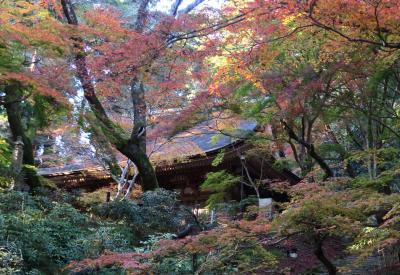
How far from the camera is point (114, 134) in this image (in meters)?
9.11

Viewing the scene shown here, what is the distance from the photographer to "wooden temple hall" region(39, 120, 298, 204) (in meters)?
10.1

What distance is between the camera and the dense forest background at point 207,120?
4.50m

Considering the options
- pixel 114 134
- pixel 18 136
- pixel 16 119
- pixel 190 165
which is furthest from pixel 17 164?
pixel 190 165

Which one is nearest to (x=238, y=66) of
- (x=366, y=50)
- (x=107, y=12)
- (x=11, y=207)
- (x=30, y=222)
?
(x=366, y=50)

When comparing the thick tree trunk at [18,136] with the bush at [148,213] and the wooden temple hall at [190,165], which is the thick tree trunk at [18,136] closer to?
the wooden temple hall at [190,165]

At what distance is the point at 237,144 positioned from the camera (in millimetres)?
10156

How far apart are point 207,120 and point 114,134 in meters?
2.00

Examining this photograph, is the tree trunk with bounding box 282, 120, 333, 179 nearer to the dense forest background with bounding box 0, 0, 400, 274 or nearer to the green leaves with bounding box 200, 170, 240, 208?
the dense forest background with bounding box 0, 0, 400, 274

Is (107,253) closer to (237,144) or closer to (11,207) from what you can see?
(11,207)

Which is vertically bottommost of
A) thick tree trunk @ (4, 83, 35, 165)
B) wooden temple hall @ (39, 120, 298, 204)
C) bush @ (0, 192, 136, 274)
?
bush @ (0, 192, 136, 274)

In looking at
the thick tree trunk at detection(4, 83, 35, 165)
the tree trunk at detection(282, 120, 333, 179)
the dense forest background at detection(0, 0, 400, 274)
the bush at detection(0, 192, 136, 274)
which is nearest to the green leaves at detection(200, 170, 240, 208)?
the dense forest background at detection(0, 0, 400, 274)

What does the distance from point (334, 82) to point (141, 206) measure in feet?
14.9

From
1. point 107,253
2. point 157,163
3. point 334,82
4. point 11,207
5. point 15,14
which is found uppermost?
point 15,14

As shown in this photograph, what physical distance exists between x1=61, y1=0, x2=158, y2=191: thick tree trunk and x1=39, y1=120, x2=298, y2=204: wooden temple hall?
0.73m
